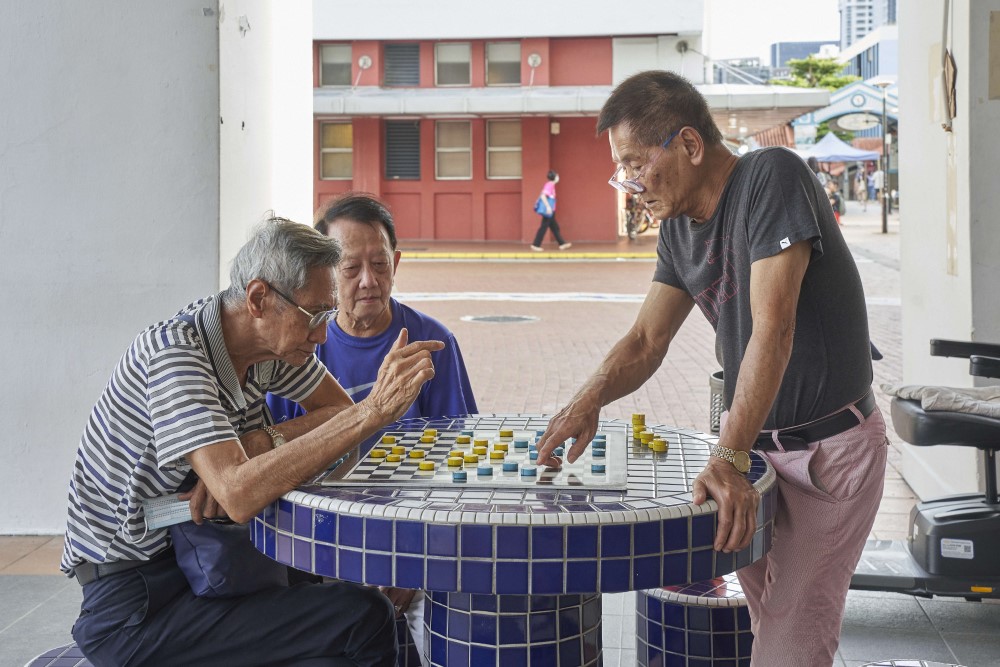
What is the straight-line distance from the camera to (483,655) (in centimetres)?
247

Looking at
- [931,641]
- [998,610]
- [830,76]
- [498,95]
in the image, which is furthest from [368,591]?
[830,76]

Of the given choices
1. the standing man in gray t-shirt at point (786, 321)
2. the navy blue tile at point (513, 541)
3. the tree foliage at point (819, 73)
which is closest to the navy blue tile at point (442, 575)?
the navy blue tile at point (513, 541)

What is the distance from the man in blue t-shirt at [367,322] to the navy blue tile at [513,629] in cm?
113

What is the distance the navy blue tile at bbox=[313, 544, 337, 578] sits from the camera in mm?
2271

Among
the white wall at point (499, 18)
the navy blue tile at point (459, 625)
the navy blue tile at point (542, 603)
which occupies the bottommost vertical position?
the navy blue tile at point (459, 625)

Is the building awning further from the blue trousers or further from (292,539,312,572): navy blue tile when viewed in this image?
(292,539,312,572): navy blue tile

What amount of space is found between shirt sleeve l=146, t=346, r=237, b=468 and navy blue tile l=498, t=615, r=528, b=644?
77cm

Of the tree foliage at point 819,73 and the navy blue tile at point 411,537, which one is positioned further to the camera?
the tree foliage at point 819,73

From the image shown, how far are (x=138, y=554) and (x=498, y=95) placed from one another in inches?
947

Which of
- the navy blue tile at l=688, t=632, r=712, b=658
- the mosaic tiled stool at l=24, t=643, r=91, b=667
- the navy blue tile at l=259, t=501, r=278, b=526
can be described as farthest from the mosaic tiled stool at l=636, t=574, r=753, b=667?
the mosaic tiled stool at l=24, t=643, r=91, b=667

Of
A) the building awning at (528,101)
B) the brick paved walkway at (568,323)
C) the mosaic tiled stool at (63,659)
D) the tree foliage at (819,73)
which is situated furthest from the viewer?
the tree foliage at (819,73)

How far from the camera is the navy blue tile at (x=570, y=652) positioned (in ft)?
8.23

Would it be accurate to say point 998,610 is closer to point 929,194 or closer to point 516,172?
point 929,194

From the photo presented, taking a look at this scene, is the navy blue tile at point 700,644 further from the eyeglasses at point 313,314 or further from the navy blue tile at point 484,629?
the eyeglasses at point 313,314
